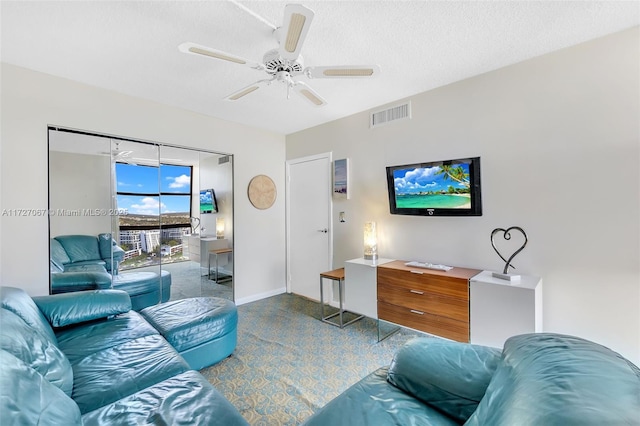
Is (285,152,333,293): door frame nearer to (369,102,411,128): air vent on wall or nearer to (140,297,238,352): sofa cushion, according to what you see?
(369,102,411,128): air vent on wall

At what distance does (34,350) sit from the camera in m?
1.35

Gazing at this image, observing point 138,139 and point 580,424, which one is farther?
point 138,139

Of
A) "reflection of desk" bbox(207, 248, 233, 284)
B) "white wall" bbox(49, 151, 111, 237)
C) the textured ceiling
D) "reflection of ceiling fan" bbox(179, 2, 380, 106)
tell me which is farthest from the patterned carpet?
the textured ceiling

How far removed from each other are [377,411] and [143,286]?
3.08 metres

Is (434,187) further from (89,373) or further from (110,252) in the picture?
(110,252)

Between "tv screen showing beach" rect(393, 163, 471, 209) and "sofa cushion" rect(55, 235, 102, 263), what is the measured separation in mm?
3309

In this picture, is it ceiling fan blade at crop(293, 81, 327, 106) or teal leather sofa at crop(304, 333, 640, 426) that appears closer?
teal leather sofa at crop(304, 333, 640, 426)

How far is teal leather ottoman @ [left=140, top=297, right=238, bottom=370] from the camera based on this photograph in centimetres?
216

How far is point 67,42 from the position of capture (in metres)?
2.10

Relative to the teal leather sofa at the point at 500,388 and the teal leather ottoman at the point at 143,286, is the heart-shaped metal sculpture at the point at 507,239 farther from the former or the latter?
the teal leather ottoman at the point at 143,286

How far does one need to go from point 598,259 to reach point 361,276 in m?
1.94

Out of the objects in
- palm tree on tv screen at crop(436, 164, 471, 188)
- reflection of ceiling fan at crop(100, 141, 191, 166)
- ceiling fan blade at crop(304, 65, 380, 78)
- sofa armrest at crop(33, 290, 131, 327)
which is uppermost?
ceiling fan blade at crop(304, 65, 380, 78)

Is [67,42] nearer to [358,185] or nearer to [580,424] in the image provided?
[358,185]

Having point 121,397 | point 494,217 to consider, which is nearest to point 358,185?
point 494,217
